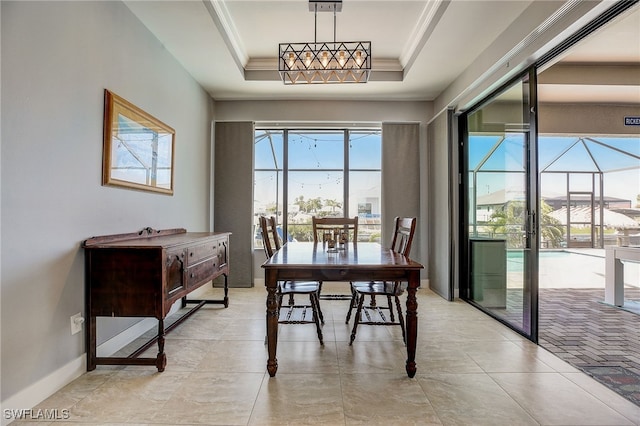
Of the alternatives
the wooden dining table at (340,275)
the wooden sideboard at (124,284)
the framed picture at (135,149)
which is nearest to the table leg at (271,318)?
the wooden dining table at (340,275)

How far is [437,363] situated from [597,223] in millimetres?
4774

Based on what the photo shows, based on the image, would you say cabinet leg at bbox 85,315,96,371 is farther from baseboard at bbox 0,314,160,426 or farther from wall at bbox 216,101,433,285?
wall at bbox 216,101,433,285

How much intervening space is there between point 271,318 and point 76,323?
126 cm

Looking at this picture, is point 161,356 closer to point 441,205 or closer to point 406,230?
point 406,230

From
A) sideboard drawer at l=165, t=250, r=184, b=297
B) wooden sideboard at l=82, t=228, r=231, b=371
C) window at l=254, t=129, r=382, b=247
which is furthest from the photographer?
window at l=254, t=129, r=382, b=247

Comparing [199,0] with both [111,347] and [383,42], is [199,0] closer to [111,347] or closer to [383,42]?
[383,42]

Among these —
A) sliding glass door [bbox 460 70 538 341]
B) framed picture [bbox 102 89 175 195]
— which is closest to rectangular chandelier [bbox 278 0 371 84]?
framed picture [bbox 102 89 175 195]

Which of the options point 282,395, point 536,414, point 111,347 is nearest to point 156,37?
point 111,347

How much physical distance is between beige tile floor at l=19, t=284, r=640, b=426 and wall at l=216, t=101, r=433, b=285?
85.3 inches

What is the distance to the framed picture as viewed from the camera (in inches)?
91.9

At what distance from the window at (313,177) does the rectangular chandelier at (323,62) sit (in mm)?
2078

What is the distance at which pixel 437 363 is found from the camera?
230cm

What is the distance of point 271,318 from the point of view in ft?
6.77

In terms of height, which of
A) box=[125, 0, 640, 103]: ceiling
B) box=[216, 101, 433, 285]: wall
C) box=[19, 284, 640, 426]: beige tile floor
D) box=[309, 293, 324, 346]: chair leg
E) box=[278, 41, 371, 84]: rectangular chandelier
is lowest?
box=[19, 284, 640, 426]: beige tile floor
